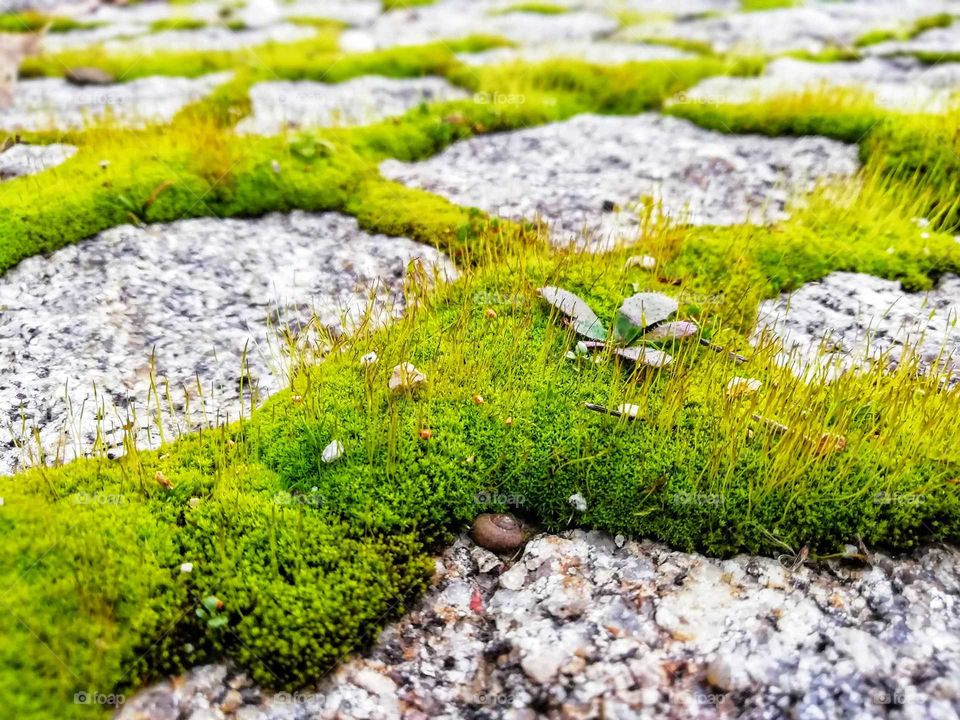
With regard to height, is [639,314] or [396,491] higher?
[639,314]

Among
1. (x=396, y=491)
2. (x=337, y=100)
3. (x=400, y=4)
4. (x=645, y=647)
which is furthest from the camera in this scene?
(x=400, y=4)

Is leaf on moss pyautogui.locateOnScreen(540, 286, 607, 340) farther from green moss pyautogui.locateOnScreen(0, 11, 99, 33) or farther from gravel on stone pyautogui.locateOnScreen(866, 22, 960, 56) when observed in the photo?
green moss pyautogui.locateOnScreen(0, 11, 99, 33)

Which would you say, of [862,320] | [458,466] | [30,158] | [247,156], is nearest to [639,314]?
[458,466]

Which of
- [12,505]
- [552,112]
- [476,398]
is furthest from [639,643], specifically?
[552,112]

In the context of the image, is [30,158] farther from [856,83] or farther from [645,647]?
[856,83]

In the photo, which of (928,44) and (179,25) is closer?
(928,44)

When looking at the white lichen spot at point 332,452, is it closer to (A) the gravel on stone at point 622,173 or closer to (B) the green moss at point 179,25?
(A) the gravel on stone at point 622,173
